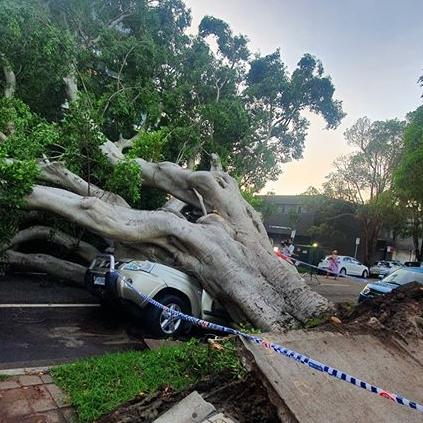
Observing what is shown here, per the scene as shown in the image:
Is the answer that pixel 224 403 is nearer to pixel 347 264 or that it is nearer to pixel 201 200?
pixel 201 200

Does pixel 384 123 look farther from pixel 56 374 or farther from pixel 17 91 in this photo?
pixel 56 374

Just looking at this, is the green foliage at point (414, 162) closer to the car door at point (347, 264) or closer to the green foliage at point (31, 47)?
the car door at point (347, 264)

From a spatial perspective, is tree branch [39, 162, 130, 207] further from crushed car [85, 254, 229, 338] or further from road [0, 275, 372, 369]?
crushed car [85, 254, 229, 338]

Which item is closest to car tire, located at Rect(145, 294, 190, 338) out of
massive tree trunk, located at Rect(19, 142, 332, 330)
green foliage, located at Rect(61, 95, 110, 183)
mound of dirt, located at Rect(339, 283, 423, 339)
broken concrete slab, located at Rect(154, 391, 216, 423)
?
massive tree trunk, located at Rect(19, 142, 332, 330)

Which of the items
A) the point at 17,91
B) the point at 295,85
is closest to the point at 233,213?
the point at 17,91

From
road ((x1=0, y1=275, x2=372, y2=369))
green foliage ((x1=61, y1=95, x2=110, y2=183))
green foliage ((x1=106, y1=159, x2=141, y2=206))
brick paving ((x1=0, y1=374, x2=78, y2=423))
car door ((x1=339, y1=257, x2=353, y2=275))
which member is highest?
green foliage ((x1=61, y1=95, x2=110, y2=183))

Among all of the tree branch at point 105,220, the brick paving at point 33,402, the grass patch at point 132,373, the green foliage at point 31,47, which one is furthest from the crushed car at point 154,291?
the green foliage at point 31,47

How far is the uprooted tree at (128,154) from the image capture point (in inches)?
311

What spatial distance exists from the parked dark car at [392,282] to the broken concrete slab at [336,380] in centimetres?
572

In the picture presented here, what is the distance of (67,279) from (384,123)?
28.2 meters

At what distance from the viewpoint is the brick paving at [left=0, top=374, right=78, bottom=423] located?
12.1 feet

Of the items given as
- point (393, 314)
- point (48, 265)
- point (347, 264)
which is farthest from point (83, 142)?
point (347, 264)

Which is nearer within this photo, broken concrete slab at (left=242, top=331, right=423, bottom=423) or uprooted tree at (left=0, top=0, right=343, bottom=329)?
broken concrete slab at (left=242, top=331, right=423, bottom=423)

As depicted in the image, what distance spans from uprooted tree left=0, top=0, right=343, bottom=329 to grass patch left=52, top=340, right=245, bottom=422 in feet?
7.34
